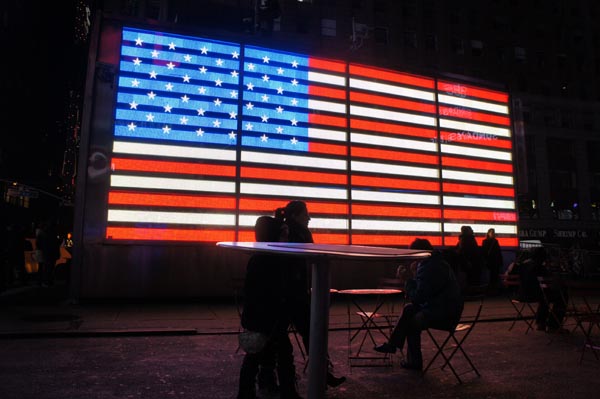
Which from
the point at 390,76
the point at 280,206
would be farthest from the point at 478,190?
the point at 280,206

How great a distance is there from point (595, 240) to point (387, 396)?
144 feet

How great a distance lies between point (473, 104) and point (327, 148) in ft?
18.7

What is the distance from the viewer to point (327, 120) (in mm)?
12031

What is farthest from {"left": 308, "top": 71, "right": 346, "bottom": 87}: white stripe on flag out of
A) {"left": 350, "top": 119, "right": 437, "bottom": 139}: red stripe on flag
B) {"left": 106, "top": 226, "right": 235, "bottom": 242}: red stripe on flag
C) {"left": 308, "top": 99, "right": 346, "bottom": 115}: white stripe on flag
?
{"left": 106, "top": 226, "right": 235, "bottom": 242}: red stripe on flag

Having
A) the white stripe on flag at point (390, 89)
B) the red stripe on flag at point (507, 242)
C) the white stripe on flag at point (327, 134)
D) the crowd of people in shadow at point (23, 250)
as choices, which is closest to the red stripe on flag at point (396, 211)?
the white stripe on flag at point (327, 134)

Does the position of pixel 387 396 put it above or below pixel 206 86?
below

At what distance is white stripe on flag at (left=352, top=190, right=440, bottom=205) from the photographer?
12.1m

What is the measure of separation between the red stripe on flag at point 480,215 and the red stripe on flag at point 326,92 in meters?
4.67

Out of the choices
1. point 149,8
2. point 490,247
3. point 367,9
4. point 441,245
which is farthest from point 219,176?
point 367,9

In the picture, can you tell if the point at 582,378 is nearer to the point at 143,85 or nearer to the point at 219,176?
the point at 219,176

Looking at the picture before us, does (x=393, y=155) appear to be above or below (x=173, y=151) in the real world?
above

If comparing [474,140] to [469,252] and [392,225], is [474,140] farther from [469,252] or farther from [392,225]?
[392,225]

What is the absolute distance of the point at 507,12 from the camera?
44.3 m

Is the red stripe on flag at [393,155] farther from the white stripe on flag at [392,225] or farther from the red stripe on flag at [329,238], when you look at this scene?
the red stripe on flag at [329,238]
